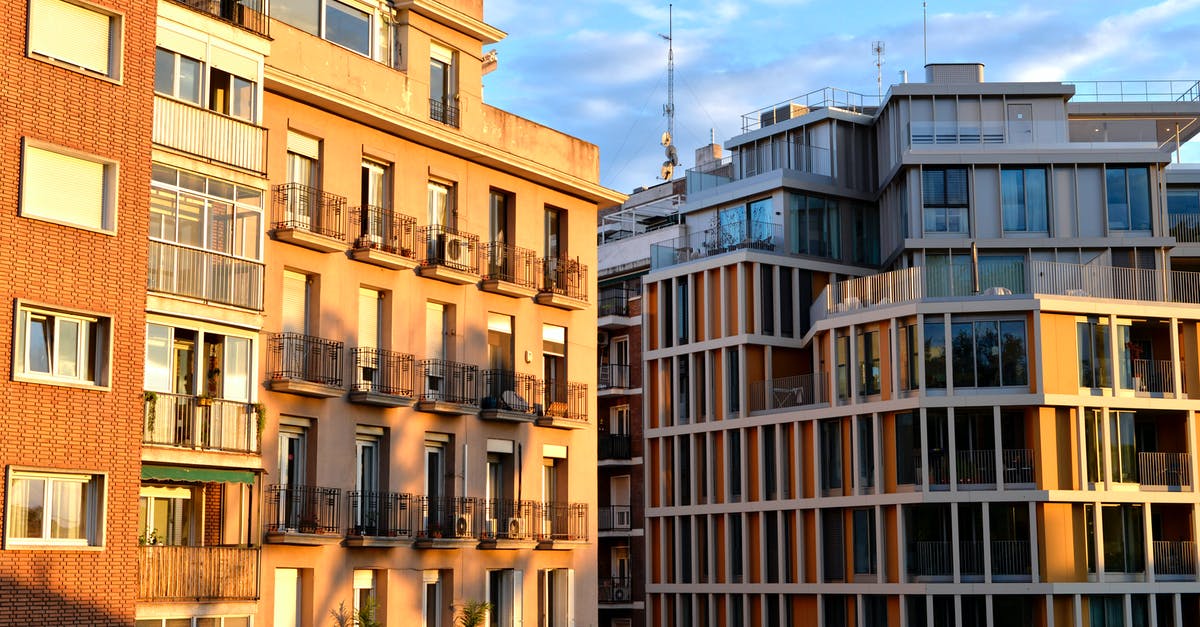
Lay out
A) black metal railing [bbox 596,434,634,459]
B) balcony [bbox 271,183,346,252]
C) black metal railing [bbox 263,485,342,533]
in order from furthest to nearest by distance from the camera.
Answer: black metal railing [bbox 596,434,634,459] → balcony [bbox 271,183,346,252] → black metal railing [bbox 263,485,342,533]

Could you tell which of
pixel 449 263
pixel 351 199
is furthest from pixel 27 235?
pixel 449 263

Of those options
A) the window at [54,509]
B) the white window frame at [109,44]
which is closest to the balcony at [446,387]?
the window at [54,509]

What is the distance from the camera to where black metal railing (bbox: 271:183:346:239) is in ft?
119

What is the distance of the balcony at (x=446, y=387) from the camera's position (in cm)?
3966

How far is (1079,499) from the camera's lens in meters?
58.5

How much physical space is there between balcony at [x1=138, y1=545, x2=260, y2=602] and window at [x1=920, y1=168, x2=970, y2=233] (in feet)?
142

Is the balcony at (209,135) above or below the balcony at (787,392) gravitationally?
above

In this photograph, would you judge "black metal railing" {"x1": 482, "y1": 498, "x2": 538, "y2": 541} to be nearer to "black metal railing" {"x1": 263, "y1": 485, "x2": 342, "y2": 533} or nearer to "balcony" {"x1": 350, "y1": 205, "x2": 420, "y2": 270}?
"black metal railing" {"x1": 263, "y1": 485, "x2": 342, "y2": 533}

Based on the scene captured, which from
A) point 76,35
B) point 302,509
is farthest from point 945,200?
point 76,35

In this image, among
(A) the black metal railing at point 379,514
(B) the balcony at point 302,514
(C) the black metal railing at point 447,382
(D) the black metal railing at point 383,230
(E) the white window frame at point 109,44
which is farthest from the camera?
(C) the black metal railing at point 447,382

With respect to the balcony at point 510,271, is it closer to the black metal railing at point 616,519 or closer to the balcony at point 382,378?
the balcony at point 382,378

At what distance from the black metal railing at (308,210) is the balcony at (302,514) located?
5780 mm

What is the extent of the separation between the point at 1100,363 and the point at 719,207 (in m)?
22.5

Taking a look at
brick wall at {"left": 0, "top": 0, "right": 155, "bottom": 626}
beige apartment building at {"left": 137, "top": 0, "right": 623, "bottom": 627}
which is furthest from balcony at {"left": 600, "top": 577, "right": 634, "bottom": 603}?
brick wall at {"left": 0, "top": 0, "right": 155, "bottom": 626}
